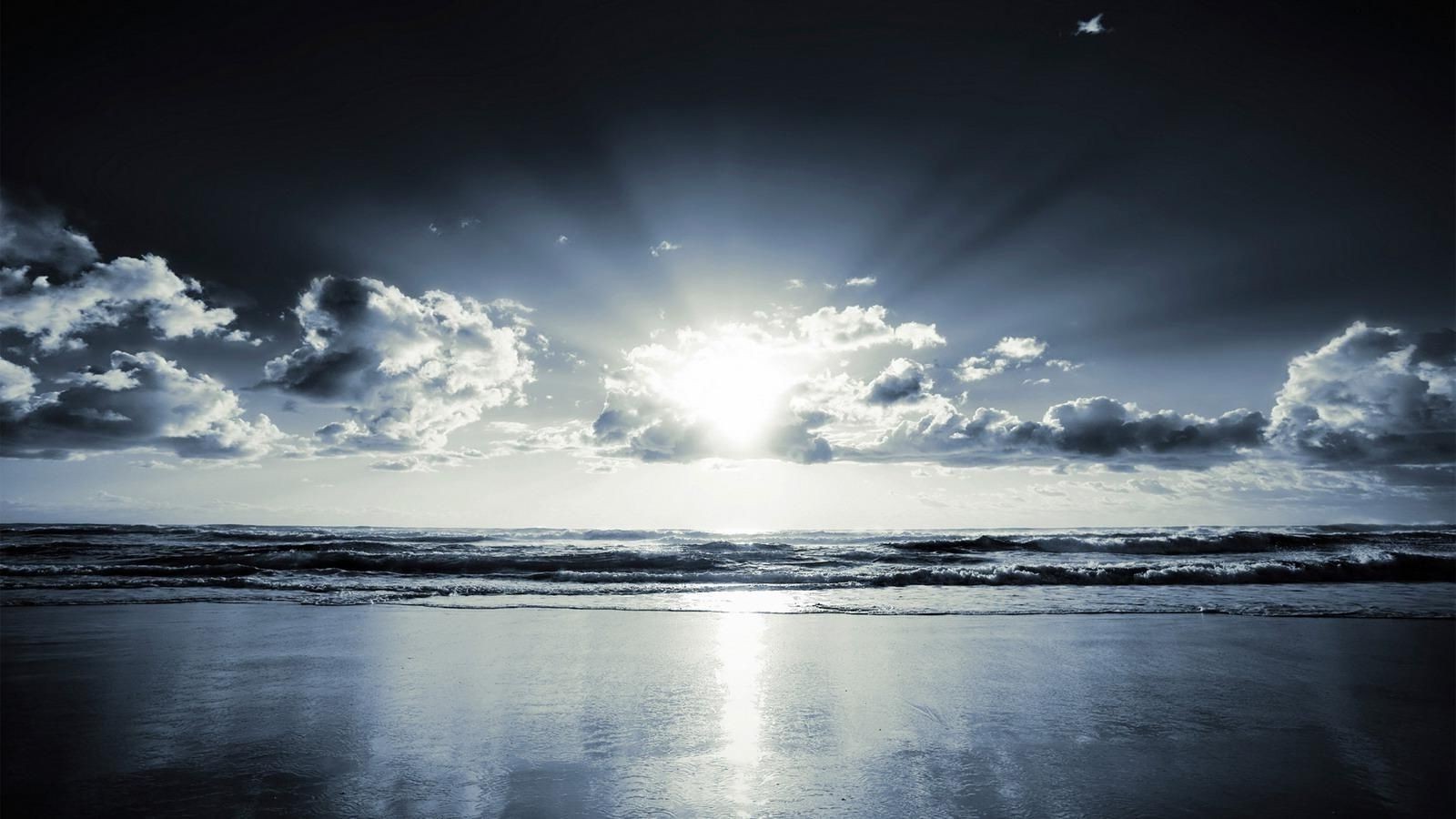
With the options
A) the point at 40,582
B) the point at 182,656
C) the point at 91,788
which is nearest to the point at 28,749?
the point at 91,788

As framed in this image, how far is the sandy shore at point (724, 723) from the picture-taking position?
4105 mm

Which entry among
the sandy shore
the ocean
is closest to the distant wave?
the ocean

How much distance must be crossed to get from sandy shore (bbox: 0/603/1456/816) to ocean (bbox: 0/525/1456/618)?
3.39 metres

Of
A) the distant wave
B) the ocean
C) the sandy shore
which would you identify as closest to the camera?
the sandy shore

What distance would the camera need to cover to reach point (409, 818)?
148 inches

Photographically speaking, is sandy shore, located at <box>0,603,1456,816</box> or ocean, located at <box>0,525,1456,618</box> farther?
ocean, located at <box>0,525,1456,618</box>

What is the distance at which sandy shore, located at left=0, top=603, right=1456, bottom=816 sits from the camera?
13.5 feet

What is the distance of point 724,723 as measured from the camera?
5570mm

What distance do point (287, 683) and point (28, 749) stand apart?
2.02 m

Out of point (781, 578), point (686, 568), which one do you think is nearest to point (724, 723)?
point (781, 578)

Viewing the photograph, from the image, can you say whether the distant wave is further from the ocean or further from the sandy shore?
the sandy shore

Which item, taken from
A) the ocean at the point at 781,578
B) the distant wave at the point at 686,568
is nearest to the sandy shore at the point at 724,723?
the ocean at the point at 781,578

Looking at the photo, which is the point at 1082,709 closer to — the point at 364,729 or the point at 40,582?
the point at 364,729

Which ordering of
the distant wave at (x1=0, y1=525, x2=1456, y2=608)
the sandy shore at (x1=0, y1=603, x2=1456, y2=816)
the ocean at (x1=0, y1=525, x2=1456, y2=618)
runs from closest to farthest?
the sandy shore at (x1=0, y1=603, x2=1456, y2=816) → the ocean at (x1=0, y1=525, x2=1456, y2=618) → the distant wave at (x1=0, y1=525, x2=1456, y2=608)
